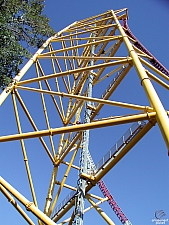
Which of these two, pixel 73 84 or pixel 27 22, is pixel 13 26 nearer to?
pixel 27 22

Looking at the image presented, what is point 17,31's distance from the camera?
8211mm

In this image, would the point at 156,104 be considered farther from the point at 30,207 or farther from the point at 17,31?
the point at 17,31

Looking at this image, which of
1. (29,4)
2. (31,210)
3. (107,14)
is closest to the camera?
(31,210)

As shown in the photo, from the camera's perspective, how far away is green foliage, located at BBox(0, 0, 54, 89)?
7211 millimetres

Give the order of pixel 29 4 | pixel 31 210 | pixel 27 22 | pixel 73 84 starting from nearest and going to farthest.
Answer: pixel 31 210 < pixel 27 22 < pixel 29 4 < pixel 73 84

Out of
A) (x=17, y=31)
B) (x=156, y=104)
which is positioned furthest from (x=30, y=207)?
(x=17, y=31)

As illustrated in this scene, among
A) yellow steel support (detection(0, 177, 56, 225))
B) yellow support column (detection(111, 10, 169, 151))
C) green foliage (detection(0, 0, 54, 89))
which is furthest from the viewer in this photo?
green foliage (detection(0, 0, 54, 89))

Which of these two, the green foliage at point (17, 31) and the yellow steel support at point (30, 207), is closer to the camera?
the yellow steel support at point (30, 207)

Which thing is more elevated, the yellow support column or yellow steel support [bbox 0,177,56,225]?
the yellow support column

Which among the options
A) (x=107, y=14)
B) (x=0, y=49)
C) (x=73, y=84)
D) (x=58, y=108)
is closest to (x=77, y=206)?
(x=58, y=108)

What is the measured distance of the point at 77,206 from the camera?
7070 millimetres

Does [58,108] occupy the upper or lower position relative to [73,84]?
lower

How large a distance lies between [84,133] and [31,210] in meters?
4.92

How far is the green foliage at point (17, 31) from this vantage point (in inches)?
284
